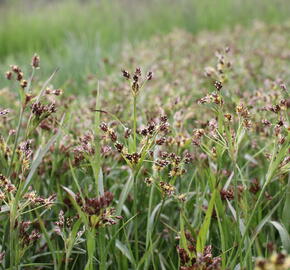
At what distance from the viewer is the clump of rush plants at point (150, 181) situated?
148 centimetres

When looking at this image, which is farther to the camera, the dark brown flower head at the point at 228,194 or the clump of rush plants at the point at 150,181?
the dark brown flower head at the point at 228,194

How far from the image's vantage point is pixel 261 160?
2596mm

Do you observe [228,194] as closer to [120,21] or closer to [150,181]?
[150,181]

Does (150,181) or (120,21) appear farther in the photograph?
(120,21)

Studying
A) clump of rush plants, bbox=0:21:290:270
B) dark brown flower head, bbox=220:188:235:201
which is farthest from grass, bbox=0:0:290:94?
dark brown flower head, bbox=220:188:235:201

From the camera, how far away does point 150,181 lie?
169 cm

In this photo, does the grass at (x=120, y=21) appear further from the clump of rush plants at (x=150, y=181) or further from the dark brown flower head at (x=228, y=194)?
the dark brown flower head at (x=228, y=194)

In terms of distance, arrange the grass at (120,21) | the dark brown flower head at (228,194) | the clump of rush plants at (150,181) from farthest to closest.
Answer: the grass at (120,21) < the dark brown flower head at (228,194) < the clump of rush plants at (150,181)

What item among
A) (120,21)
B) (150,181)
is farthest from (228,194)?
(120,21)

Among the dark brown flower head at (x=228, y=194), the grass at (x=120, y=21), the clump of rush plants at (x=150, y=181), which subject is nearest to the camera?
the clump of rush plants at (x=150, y=181)

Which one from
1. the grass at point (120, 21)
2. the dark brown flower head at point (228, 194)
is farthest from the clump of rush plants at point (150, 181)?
the grass at point (120, 21)

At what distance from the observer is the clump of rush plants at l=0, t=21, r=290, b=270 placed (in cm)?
148

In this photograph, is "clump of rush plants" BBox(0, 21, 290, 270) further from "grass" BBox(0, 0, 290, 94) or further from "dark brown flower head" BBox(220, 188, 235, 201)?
"grass" BBox(0, 0, 290, 94)

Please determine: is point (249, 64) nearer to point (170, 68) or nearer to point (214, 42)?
point (170, 68)
